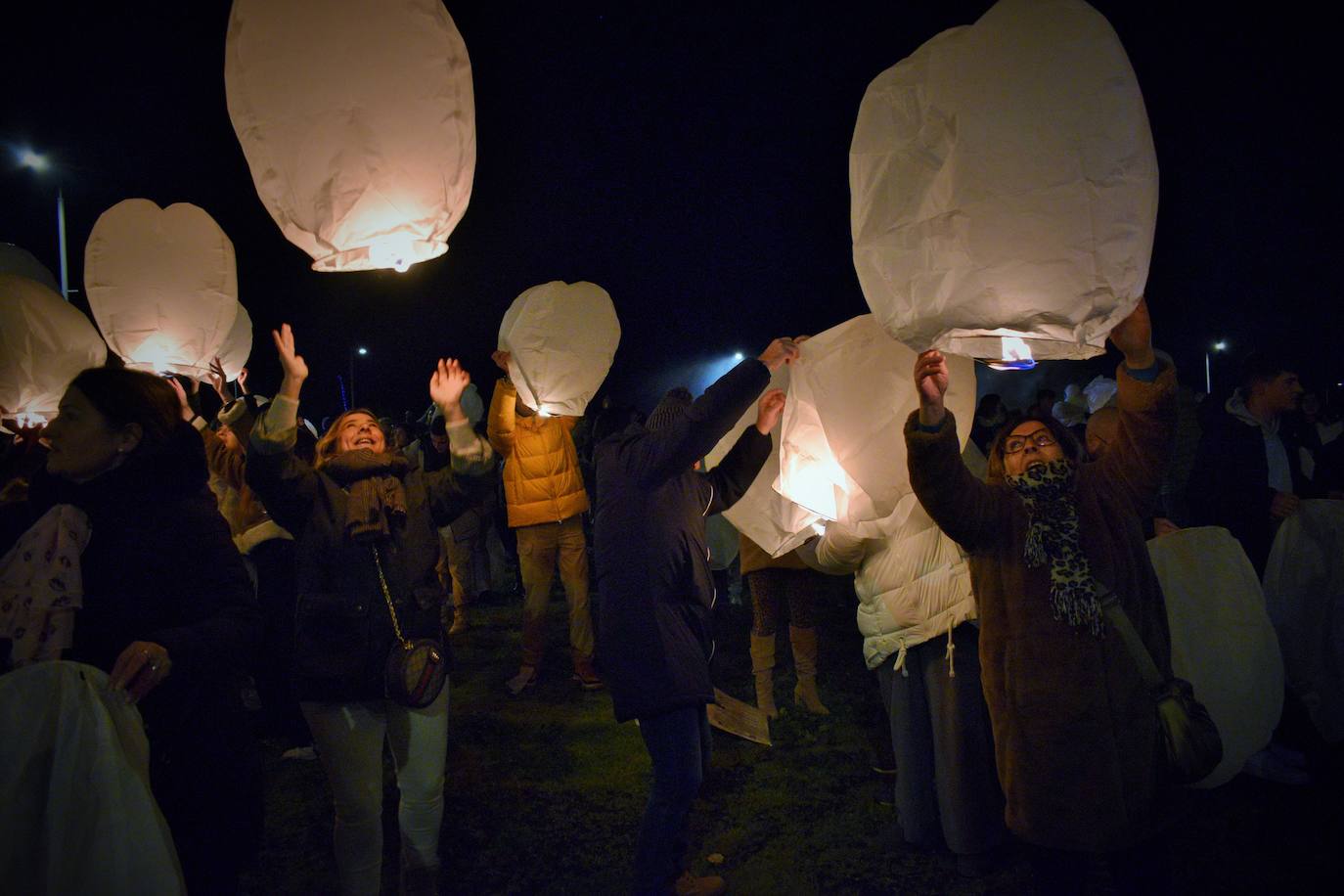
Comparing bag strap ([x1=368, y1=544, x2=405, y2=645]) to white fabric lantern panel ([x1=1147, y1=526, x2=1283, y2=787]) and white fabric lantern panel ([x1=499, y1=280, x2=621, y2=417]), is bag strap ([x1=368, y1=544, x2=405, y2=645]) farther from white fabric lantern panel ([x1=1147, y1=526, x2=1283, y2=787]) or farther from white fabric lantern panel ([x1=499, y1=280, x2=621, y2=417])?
white fabric lantern panel ([x1=1147, y1=526, x2=1283, y2=787])

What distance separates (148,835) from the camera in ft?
5.58

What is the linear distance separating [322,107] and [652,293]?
15.9 m

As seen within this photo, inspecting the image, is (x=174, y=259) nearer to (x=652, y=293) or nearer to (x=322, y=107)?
(x=322, y=107)

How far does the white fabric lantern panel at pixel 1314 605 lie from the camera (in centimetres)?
363

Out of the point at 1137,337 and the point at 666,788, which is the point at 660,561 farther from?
the point at 1137,337

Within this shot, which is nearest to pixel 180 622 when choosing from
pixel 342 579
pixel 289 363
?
pixel 342 579

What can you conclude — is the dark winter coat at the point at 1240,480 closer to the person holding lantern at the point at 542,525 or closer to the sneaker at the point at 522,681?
the person holding lantern at the point at 542,525

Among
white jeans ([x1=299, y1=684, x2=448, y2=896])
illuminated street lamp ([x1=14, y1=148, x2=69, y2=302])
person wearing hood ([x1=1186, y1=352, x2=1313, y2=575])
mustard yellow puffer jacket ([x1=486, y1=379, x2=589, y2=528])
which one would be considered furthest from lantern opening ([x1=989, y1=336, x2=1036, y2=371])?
illuminated street lamp ([x1=14, y1=148, x2=69, y2=302])

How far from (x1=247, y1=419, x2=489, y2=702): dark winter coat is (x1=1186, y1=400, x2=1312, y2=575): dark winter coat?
376 centimetres

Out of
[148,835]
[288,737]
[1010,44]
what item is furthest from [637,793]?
[1010,44]

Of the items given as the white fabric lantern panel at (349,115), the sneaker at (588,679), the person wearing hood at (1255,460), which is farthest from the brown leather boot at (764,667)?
the white fabric lantern panel at (349,115)

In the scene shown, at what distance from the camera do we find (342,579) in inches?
103

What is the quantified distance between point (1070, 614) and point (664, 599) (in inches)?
48.1

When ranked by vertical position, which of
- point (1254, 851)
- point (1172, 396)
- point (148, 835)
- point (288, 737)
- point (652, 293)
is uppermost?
point (652, 293)
